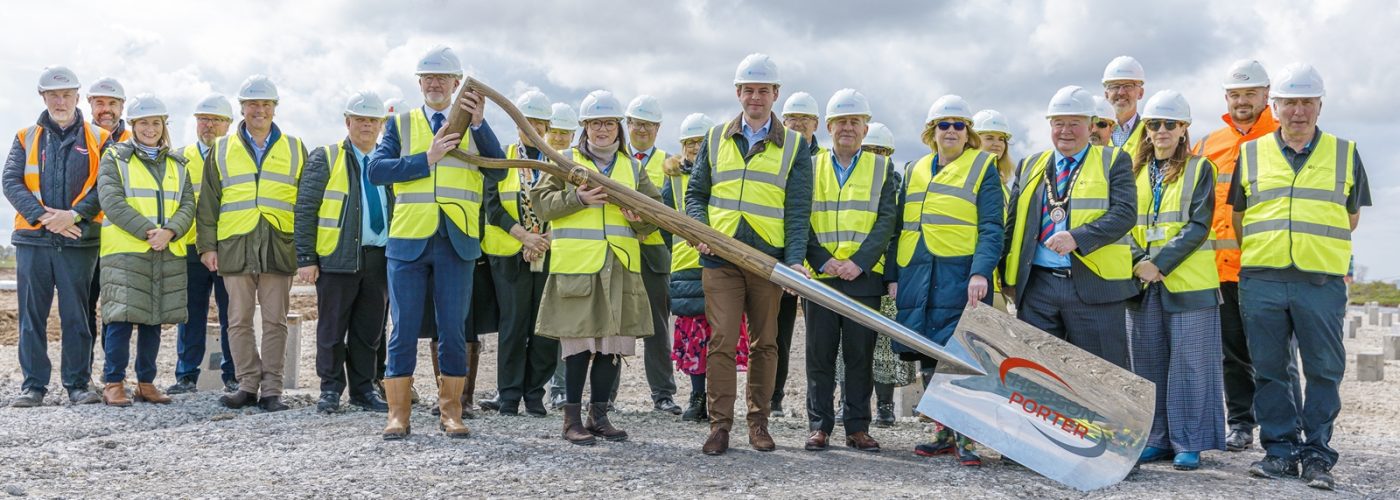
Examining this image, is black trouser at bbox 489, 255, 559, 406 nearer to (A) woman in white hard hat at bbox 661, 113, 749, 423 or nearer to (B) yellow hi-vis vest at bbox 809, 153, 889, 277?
(A) woman in white hard hat at bbox 661, 113, 749, 423

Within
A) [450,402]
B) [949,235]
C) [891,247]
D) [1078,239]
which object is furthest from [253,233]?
[1078,239]

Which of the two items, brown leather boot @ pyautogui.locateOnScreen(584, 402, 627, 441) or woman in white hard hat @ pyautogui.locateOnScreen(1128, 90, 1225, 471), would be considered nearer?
woman in white hard hat @ pyautogui.locateOnScreen(1128, 90, 1225, 471)

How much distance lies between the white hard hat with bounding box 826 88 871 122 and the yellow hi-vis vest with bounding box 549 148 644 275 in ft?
4.61

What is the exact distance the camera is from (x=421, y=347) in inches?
542

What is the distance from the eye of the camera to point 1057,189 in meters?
5.57

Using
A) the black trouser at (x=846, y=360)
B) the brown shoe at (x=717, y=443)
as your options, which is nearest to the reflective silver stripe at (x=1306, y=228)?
the black trouser at (x=846, y=360)

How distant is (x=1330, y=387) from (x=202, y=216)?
22.8ft

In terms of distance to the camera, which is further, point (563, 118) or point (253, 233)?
point (563, 118)

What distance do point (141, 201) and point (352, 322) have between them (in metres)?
1.74

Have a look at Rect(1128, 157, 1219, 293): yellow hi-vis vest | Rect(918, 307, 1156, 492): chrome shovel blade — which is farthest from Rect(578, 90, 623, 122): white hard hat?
Rect(1128, 157, 1219, 293): yellow hi-vis vest

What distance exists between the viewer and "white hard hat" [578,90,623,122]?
239 inches

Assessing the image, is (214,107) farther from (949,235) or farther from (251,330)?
(949,235)

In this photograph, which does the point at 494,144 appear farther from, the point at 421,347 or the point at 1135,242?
the point at 421,347

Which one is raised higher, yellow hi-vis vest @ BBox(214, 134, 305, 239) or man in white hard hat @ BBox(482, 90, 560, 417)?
yellow hi-vis vest @ BBox(214, 134, 305, 239)
